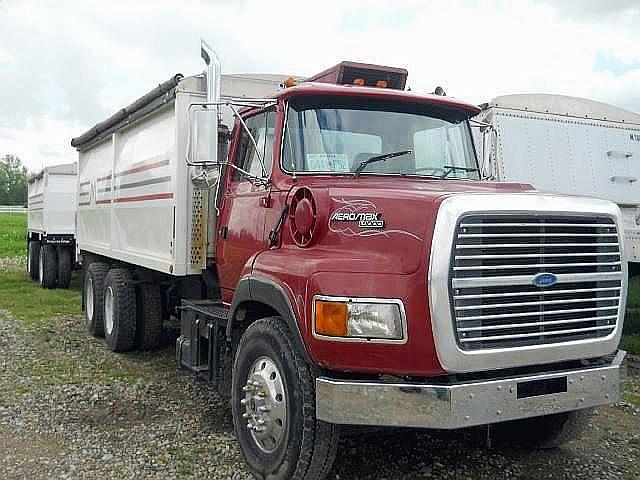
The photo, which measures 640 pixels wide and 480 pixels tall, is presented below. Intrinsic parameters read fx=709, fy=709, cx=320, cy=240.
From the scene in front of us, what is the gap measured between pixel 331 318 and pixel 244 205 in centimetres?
181

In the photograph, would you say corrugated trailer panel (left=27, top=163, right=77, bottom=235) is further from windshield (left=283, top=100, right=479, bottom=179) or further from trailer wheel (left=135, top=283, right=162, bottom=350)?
windshield (left=283, top=100, right=479, bottom=179)

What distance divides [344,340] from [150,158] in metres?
4.13

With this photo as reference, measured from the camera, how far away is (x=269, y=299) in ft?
14.2

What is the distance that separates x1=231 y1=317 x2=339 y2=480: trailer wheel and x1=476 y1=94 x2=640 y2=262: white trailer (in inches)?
221

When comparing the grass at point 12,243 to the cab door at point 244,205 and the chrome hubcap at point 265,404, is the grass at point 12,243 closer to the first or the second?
the cab door at point 244,205

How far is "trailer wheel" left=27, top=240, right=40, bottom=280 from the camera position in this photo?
16969mm

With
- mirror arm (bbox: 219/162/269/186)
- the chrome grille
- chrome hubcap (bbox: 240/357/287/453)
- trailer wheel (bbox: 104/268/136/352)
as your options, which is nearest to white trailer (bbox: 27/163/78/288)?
trailer wheel (bbox: 104/268/136/352)

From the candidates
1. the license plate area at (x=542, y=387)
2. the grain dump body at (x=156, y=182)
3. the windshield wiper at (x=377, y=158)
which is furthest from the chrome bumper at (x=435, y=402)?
the grain dump body at (x=156, y=182)

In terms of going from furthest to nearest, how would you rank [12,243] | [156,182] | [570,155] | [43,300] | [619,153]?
[12,243] < [43,300] < [619,153] < [570,155] < [156,182]

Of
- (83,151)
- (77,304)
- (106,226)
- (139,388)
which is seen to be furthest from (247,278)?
(77,304)

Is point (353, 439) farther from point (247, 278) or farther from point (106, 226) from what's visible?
point (106, 226)

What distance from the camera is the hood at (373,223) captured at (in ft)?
12.3

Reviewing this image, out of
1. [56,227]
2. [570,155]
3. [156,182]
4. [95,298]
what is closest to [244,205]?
[156,182]

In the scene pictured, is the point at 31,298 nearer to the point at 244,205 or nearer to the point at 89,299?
the point at 89,299
